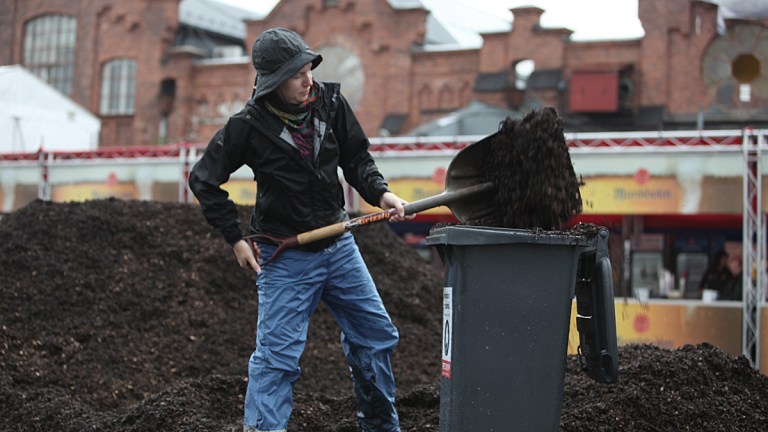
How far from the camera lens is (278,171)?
458cm

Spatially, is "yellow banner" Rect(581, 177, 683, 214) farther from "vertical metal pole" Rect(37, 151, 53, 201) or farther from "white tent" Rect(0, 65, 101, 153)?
"white tent" Rect(0, 65, 101, 153)

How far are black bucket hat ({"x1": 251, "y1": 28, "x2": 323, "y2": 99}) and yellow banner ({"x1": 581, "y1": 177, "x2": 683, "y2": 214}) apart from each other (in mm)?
8783

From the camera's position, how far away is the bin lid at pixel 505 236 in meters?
4.16

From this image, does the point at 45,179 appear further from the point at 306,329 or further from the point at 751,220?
the point at 306,329

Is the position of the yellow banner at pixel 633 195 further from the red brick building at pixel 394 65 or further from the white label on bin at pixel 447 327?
the red brick building at pixel 394 65

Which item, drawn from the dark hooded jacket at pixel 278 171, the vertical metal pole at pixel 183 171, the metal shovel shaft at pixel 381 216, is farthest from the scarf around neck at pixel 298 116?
the vertical metal pole at pixel 183 171

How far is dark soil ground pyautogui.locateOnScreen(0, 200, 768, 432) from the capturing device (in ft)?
17.3

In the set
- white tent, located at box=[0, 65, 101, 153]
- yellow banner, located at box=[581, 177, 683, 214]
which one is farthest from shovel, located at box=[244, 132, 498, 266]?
white tent, located at box=[0, 65, 101, 153]

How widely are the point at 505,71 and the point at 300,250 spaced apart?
29017 millimetres

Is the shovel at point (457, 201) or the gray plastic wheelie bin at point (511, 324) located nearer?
the gray plastic wheelie bin at point (511, 324)

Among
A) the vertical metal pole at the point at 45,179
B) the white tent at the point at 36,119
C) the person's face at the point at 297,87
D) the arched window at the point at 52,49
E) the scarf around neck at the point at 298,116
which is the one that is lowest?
the scarf around neck at the point at 298,116

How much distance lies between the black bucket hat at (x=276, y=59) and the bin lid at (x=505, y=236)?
1.05 meters

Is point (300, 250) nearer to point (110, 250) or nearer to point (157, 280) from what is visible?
point (157, 280)

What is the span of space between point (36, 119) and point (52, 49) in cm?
2085
